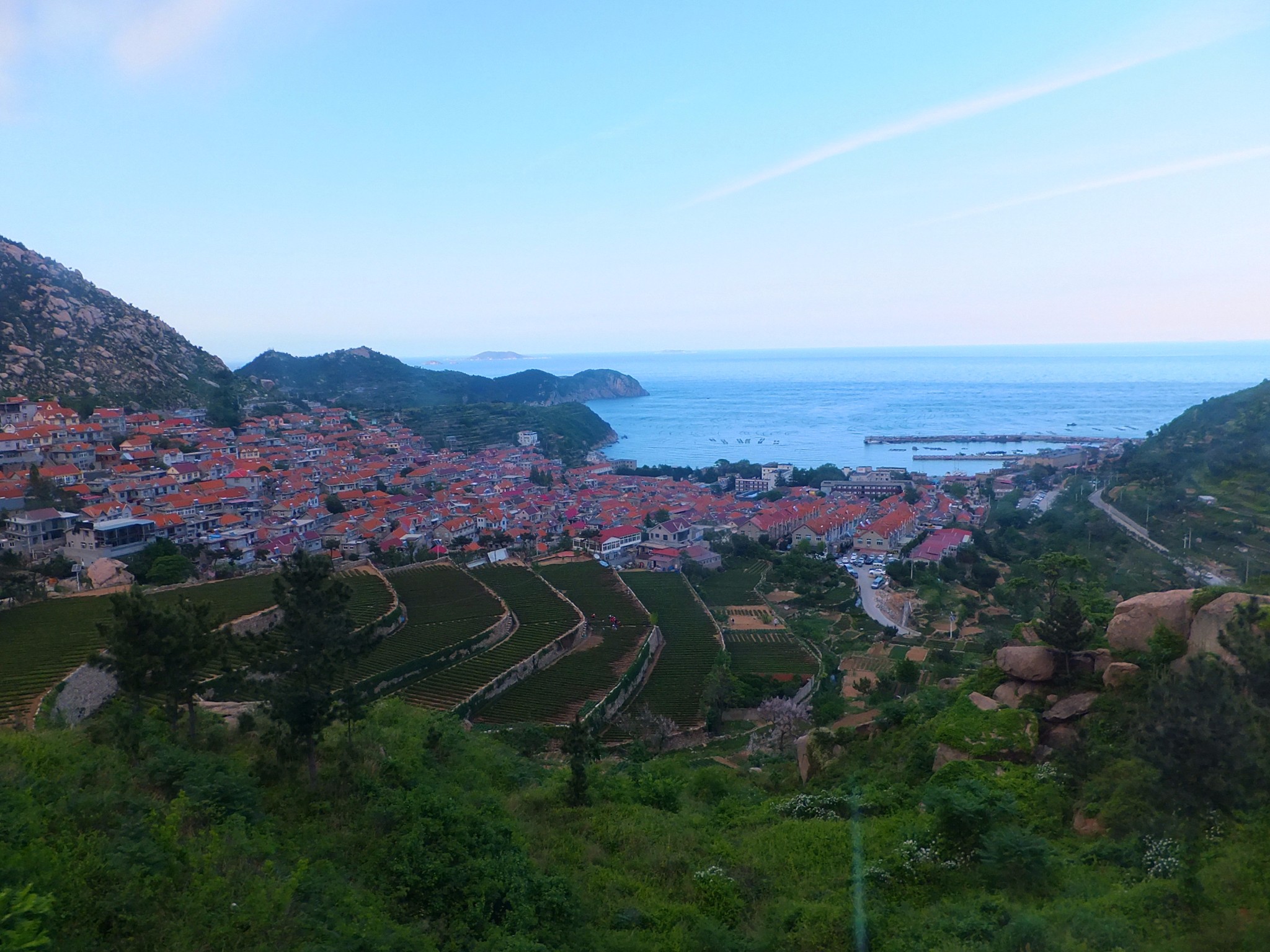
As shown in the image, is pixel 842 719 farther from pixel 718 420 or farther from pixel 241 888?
pixel 718 420

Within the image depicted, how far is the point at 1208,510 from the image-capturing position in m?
26.8

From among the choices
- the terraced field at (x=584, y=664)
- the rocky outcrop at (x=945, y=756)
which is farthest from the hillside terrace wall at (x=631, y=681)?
the rocky outcrop at (x=945, y=756)

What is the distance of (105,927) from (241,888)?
Answer: 0.68 metres

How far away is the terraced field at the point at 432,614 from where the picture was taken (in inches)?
642

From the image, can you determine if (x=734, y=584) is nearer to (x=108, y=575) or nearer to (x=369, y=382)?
(x=108, y=575)

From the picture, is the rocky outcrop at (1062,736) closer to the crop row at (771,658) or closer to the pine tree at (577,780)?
the pine tree at (577,780)

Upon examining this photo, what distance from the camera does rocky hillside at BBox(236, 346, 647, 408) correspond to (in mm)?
67688

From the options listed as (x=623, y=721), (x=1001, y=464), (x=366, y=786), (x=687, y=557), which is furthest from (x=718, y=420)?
(x=366, y=786)

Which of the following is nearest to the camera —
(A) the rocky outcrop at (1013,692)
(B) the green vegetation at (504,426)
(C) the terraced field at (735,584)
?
(A) the rocky outcrop at (1013,692)

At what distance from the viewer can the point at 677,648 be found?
19641mm

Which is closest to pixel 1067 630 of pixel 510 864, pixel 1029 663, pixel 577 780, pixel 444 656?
pixel 1029 663

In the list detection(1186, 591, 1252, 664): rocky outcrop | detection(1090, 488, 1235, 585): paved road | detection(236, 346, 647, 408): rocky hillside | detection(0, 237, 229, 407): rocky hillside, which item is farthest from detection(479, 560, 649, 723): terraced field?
detection(236, 346, 647, 408): rocky hillside

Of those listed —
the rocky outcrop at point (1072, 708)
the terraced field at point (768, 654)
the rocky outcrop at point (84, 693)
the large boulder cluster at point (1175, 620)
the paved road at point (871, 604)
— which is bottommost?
the paved road at point (871, 604)

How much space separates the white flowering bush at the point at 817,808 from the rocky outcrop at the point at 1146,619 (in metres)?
3.78
